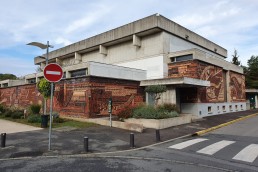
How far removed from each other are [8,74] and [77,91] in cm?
6463

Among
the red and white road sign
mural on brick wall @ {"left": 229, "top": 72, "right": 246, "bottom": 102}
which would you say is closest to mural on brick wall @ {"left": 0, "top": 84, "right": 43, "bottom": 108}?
the red and white road sign

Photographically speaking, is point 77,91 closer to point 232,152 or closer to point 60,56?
point 232,152

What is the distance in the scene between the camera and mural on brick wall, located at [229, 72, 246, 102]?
29653 mm

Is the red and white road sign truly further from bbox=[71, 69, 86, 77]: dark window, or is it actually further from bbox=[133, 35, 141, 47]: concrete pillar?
bbox=[133, 35, 141, 47]: concrete pillar

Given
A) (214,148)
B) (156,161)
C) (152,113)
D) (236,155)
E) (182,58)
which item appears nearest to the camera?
(156,161)

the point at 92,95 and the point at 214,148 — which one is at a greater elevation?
the point at 92,95

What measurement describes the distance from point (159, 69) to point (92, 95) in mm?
8657

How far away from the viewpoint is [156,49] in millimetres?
23969

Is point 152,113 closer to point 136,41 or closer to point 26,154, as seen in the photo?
point 26,154

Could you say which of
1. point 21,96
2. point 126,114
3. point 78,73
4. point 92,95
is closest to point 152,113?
point 126,114

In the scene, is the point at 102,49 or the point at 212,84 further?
the point at 102,49

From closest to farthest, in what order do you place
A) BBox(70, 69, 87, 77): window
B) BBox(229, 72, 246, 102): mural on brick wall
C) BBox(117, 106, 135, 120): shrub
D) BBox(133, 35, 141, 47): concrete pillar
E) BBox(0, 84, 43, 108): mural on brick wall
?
BBox(117, 106, 135, 120): shrub, BBox(70, 69, 87, 77): window, BBox(133, 35, 141, 47): concrete pillar, BBox(0, 84, 43, 108): mural on brick wall, BBox(229, 72, 246, 102): mural on brick wall

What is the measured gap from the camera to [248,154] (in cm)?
825

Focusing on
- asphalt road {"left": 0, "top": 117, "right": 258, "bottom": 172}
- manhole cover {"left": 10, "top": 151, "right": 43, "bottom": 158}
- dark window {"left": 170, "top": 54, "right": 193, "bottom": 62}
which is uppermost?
dark window {"left": 170, "top": 54, "right": 193, "bottom": 62}
